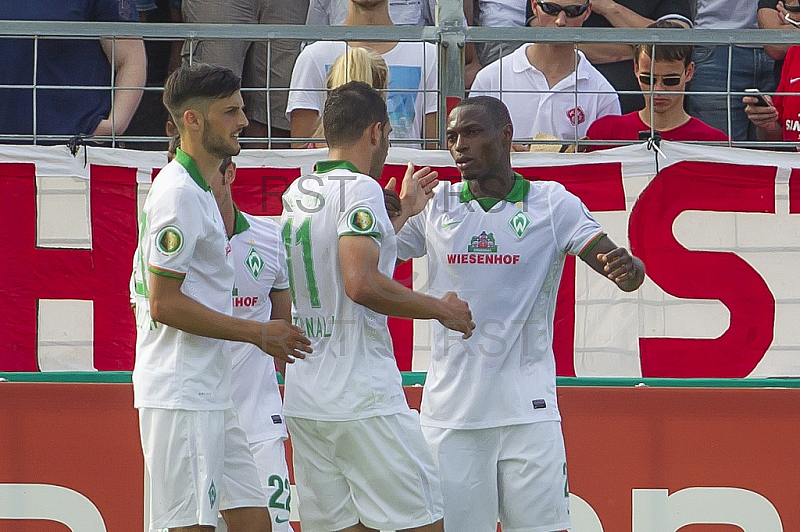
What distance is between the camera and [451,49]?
16.4ft

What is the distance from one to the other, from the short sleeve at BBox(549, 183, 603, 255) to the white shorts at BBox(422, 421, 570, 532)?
67 cm

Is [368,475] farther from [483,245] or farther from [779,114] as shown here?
[779,114]

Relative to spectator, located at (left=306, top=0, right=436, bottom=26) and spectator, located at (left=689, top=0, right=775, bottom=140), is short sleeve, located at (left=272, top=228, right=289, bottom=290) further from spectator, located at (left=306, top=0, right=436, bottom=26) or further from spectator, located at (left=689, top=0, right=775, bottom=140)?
spectator, located at (left=689, top=0, right=775, bottom=140)

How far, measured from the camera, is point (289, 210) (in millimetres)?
4141

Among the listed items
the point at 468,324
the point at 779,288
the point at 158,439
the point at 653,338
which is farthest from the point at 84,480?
the point at 779,288

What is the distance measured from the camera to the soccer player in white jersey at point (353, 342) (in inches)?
151

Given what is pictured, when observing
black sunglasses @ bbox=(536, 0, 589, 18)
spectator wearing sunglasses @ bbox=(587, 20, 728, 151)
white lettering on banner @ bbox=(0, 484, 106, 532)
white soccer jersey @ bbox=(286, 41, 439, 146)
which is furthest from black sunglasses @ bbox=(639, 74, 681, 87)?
white lettering on banner @ bbox=(0, 484, 106, 532)

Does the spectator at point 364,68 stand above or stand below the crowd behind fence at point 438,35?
below

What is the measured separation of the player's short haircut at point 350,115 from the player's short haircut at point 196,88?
405 mm

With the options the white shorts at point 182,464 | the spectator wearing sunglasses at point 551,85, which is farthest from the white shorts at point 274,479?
the spectator wearing sunglasses at point 551,85

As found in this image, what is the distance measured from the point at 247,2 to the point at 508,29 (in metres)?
2.04

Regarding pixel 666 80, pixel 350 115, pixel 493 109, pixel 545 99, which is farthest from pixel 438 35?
pixel 666 80

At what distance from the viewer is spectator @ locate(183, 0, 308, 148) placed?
19.7 feet

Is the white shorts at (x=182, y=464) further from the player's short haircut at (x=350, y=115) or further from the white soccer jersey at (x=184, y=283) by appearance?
the player's short haircut at (x=350, y=115)
